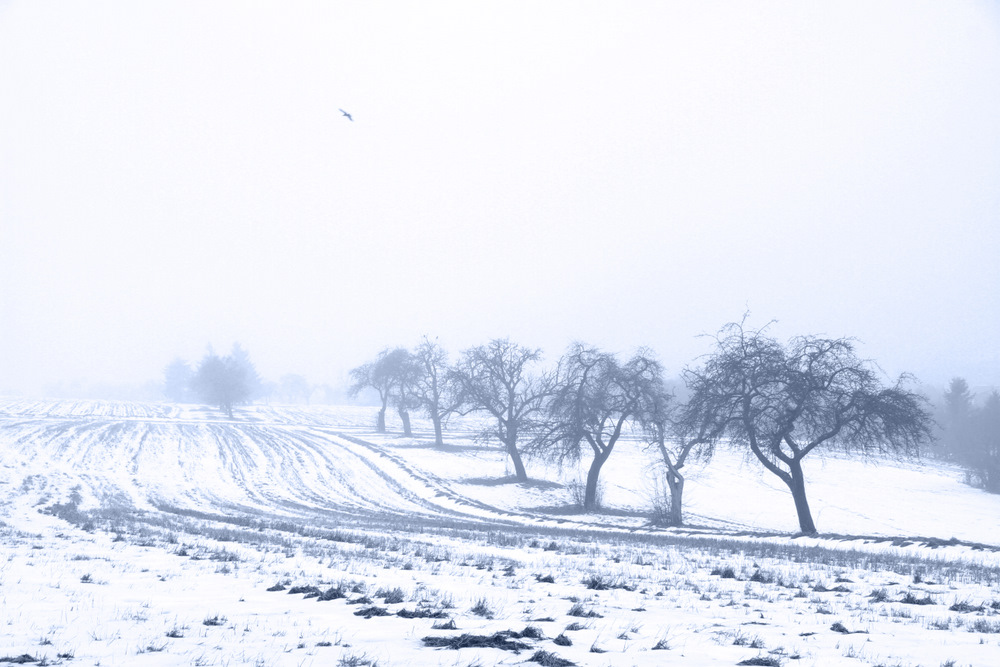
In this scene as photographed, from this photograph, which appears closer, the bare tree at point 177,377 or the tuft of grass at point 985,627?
the tuft of grass at point 985,627

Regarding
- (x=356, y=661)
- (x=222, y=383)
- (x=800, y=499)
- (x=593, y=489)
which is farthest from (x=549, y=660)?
(x=222, y=383)

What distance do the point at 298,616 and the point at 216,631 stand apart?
112 centimetres

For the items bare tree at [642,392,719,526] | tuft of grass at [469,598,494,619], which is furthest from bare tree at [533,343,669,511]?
tuft of grass at [469,598,494,619]

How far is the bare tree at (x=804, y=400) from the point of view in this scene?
29.3 meters

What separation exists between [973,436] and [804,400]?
75.4m

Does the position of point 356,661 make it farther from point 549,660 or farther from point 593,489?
point 593,489

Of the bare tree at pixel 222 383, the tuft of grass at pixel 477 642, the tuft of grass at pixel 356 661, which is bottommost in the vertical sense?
the tuft of grass at pixel 477 642

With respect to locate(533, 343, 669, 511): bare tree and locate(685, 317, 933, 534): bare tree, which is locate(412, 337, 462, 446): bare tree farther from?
locate(685, 317, 933, 534): bare tree

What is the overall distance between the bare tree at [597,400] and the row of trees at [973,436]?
50.3 metres

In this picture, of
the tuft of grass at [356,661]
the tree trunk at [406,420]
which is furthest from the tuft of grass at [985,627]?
the tree trunk at [406,420]

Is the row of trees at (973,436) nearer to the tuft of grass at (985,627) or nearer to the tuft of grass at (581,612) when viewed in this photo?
the tuft of grass at (985,627)

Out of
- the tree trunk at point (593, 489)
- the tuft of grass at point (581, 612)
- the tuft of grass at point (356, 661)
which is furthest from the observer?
the tree trunk at point (593, 489)

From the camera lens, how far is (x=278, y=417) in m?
114

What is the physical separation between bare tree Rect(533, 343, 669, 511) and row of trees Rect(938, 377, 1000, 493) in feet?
165
